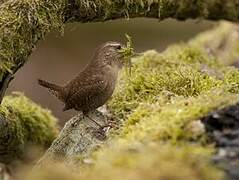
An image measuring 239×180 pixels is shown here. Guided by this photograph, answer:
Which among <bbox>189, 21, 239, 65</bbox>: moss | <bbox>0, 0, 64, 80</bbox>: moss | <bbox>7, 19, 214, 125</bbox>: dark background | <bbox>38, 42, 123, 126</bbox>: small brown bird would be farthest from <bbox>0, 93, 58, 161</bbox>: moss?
<bbox>7, 19, 214, 125</bbox>: dark background

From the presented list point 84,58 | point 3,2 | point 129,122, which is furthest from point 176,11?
point 84,58

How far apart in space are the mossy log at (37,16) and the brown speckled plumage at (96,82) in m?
0.27

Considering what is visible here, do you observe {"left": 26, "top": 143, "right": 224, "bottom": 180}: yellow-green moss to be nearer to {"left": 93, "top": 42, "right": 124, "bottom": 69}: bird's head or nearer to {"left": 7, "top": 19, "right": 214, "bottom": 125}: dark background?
{"left": 93, "top": 42, "right": 124, "bottom": 69}: bird's head

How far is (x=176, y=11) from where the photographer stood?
548cm

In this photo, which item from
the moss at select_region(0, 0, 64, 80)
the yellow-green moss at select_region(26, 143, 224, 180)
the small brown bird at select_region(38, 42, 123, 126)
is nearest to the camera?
the yellow-green moss at select_region(26, 143, 224, 180)

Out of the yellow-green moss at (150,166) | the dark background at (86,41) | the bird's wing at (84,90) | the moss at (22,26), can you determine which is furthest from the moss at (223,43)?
the dark background at (86,41)

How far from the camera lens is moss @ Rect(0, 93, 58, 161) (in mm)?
4668

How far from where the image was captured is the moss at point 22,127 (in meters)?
4.67

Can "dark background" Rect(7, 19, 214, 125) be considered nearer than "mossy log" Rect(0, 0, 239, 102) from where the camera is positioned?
No

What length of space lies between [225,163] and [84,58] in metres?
11.1

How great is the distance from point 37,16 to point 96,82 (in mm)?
763

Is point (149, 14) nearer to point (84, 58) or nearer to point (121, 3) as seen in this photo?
point (121, 3)

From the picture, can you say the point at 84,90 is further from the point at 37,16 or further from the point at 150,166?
the point at 150,166

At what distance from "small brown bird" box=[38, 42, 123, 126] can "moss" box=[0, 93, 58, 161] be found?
45 cm
